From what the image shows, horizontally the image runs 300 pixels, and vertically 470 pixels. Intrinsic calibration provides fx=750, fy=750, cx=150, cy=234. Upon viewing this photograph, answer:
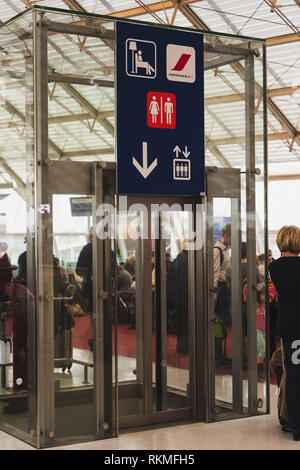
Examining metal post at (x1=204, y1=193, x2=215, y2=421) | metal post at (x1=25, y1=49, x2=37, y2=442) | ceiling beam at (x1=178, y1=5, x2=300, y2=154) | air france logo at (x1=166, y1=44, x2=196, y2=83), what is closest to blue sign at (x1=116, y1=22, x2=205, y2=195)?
air france logo at (x1=166, y1=44, x2=196, y2=83)

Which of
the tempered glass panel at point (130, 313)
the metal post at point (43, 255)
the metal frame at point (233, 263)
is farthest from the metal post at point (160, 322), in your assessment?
the metal post at point (43, 255)

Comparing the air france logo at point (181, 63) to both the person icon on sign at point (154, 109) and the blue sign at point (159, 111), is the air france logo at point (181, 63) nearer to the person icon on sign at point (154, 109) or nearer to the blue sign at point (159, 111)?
the blue sign at point (159, 111)

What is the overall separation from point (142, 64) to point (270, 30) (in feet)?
29.7

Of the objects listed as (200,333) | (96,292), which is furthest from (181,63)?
(200,333)

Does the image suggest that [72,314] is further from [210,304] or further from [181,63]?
[181,63]

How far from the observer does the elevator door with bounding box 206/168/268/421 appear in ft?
19.5

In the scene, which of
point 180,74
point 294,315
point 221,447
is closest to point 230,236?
point 294,315

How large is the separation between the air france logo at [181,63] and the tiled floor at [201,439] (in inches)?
104

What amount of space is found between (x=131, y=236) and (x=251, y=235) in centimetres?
110

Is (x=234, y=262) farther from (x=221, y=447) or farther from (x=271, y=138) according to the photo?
(x=271, y=138)

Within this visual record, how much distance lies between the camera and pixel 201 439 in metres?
5.34

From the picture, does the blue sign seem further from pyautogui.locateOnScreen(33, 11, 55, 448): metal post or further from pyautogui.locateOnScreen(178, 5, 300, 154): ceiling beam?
pyautogui.locateOnScreen(178, 5, 300, 154): ceiling beam

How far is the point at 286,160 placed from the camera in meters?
15.9

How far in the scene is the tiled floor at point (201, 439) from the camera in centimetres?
514
